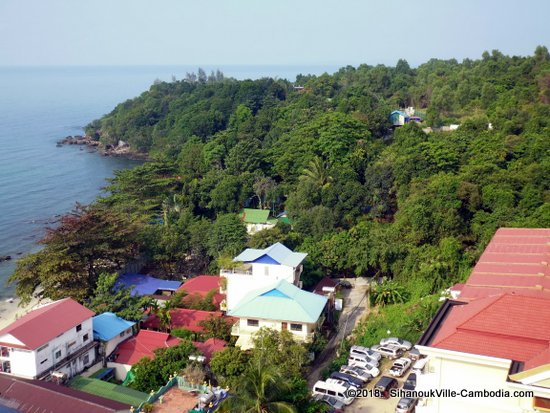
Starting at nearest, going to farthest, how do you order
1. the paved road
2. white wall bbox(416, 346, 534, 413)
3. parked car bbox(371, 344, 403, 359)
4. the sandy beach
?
white wall bbox(416, 346, 534, 413) → parked car bbox(371, 344, 403, 359) → the paved road → the sandy beach

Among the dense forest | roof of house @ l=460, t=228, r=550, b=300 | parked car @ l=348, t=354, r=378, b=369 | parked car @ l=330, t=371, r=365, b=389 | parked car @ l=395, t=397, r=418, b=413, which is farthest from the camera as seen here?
the dense forest

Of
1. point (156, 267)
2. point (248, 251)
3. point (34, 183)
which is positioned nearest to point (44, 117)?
point (34, 183)

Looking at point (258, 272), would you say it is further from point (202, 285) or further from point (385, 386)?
point (385, 386)

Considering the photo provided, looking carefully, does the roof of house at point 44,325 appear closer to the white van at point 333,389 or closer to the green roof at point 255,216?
the white van at point 333,389

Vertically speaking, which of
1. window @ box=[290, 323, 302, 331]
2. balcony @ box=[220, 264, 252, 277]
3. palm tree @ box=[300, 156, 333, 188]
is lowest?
window @ box=[290, 323, 302, 331]

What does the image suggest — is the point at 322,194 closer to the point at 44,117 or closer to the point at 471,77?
the point at 471,77

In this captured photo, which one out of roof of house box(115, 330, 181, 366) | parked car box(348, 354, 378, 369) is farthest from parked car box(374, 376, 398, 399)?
roof of house box(115, 330, 181, 366)

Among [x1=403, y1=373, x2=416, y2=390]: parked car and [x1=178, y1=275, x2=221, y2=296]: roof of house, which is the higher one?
[x1=403, y1=373, x2=416, y2=390]: parked car

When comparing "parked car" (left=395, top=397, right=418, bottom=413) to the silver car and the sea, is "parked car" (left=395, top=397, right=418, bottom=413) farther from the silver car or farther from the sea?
the sea
